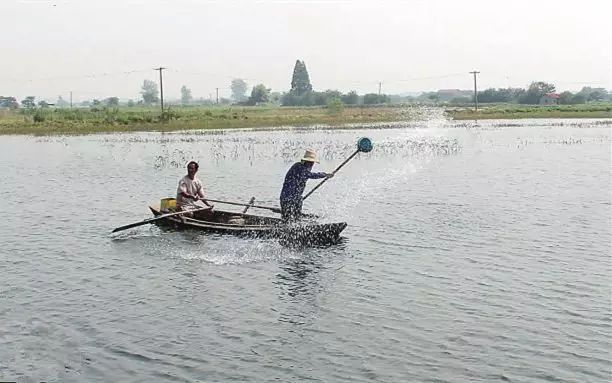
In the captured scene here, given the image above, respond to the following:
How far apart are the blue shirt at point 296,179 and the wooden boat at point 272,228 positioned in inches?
23.6

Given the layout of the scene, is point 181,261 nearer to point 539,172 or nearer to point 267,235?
point 267,235

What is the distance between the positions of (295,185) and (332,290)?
166 inches

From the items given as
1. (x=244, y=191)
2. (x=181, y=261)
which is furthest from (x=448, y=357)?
(x=244, y=191)

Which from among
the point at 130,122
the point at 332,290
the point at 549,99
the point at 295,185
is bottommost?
the point at 332,290

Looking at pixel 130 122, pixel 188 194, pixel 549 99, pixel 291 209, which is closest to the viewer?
pixel 291 209

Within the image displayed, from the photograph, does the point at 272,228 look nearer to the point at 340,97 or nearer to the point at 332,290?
the point at 332,290

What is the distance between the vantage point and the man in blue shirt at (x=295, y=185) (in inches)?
611

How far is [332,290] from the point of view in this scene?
11984 mm

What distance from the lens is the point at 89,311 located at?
1110 cm

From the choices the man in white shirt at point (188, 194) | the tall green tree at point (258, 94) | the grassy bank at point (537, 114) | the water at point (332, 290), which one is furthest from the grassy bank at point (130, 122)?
the tall green tree at point (258, 94)

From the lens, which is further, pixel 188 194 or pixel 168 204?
pixel 168 204

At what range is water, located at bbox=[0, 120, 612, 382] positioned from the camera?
892cm

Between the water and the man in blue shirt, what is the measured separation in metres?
1.01

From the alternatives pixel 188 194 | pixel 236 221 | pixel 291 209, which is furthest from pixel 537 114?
pixel 291 209
